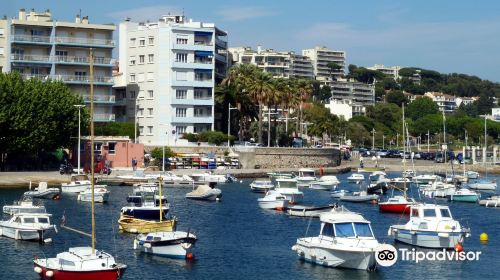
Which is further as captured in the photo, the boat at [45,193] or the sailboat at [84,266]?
the boat at [45,193]

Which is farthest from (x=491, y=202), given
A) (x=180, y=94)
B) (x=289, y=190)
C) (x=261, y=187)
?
(x=180, y=94)

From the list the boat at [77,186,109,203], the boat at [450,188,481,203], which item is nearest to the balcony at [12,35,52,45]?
the boat at [77,186,109,203]

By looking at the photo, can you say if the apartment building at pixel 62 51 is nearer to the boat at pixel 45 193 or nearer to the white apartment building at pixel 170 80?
the white apartment building at pixel 170 80

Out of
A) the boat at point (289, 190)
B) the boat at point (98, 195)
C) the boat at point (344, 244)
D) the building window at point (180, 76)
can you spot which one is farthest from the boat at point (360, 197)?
the building window at point (180, 76)

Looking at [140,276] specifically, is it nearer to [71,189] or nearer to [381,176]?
[71,189]

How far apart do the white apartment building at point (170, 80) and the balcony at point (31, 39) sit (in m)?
17.3

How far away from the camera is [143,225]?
63.6 metres

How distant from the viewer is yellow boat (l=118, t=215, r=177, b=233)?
202 feet

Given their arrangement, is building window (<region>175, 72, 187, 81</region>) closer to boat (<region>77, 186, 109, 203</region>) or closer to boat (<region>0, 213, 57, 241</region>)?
boat (<region>77, 186, 109, 203</region>)

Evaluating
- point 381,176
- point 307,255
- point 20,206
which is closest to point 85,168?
point 381,176

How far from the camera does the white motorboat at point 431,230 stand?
58.6 metres

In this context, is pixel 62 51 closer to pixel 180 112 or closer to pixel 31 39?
pixel 31 39

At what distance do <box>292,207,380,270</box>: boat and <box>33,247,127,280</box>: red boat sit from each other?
446 inches

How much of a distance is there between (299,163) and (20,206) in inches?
3115
